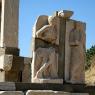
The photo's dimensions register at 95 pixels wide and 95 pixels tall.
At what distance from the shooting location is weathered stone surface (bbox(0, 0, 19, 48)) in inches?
688

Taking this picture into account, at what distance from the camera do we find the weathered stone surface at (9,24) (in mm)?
17469

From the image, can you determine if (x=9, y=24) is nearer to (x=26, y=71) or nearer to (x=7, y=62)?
(x=26, y=71)

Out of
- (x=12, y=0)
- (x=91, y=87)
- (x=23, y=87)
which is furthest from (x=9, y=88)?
(x=12, y=0)

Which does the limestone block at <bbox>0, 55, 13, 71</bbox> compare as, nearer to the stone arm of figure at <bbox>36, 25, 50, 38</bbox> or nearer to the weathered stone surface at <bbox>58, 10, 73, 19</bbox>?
the stone arm of figure at <bbox>36, 25, 50, 38</bbox>

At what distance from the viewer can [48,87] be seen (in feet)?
42.3

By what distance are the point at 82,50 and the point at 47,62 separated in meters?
1.40

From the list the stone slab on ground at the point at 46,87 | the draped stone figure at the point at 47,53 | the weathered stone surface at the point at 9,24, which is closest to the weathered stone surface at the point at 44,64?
the draped stone figure at the point at 47,53

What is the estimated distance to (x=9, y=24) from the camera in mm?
17688

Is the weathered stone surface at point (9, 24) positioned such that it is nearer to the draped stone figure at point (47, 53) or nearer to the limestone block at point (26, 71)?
the limestone block at point (26, 71)

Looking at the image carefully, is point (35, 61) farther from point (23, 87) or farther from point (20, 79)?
point (20, 79)

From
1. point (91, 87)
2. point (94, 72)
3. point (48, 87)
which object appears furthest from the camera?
point (94, 72)

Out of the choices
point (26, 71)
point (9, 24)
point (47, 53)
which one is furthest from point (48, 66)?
point (9, 24)

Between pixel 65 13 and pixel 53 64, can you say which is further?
pixel 65 13

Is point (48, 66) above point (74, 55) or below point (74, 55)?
below
